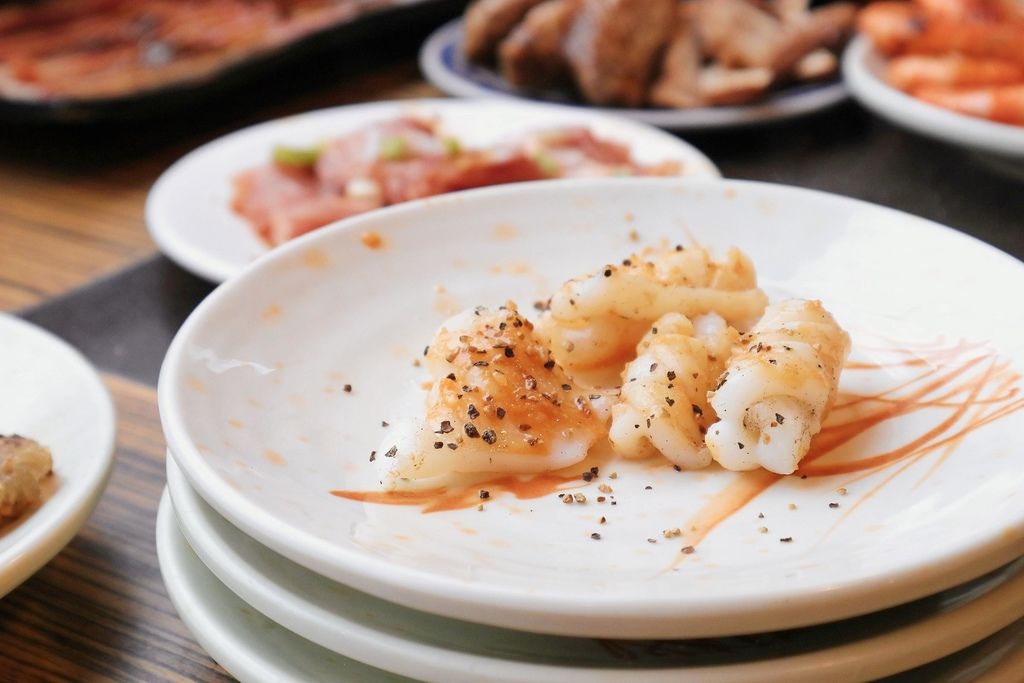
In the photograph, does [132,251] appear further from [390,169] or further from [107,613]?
[107,613]

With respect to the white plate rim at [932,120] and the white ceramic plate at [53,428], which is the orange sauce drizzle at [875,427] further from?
the white plate rim at [932,120]

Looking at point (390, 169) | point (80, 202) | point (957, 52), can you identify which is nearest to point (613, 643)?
point (390, 169)

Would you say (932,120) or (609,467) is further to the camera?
(932,120)

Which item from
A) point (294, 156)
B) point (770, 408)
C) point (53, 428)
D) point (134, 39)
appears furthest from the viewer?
point (134, 39)

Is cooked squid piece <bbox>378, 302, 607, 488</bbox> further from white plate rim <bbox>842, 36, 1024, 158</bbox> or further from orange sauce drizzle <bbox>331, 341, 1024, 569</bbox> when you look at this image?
white plate rim <bbox>842, 36, 1024, 158</bbox>

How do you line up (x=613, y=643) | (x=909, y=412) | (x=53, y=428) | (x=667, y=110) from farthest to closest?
(x=667, y=110) → (x=53, y=428) → (x=909, y=412) → (x=613, y=643)

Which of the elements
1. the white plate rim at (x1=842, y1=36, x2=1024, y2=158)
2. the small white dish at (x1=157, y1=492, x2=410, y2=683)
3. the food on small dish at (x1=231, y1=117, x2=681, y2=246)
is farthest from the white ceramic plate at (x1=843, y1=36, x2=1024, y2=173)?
the small white dish at (x1=157, y1=492, x2=410, y2=683)

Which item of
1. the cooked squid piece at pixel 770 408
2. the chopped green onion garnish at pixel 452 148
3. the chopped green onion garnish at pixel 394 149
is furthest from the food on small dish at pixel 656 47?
the cooked squid piece at pixel 770 408

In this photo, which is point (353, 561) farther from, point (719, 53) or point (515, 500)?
point (719, 53)
